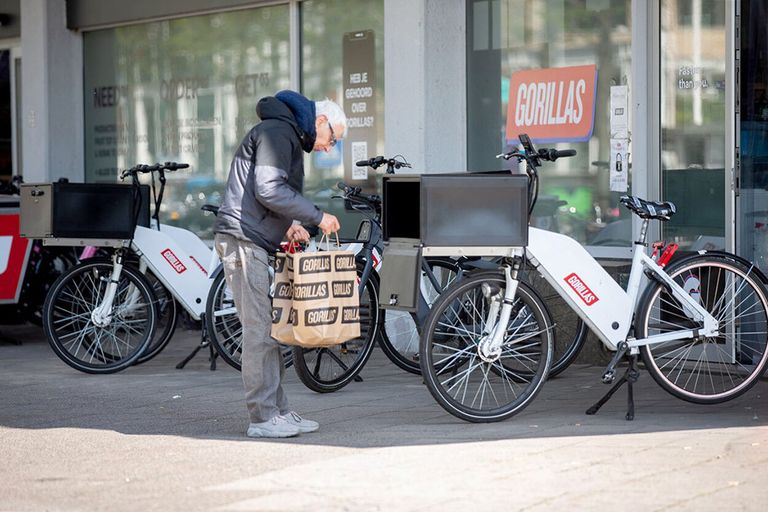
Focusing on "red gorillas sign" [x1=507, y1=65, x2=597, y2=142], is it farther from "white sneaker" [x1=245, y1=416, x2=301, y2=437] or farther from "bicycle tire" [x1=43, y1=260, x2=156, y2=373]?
Result: "white sneaker" [x1=245, y1=416, x2=301, y2=437]

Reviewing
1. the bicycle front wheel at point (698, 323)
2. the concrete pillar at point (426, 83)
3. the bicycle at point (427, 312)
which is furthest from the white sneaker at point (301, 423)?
the concrete pillar at point (426, 83)

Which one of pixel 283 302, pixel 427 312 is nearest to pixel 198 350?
pixel 427 312

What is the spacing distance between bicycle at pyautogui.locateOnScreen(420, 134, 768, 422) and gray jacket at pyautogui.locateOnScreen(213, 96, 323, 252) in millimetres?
852

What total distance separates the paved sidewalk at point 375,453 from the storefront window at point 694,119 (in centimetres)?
129

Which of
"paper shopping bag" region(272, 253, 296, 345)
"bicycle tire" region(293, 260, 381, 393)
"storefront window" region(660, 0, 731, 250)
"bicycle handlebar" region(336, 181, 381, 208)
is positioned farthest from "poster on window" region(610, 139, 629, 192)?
"paper shopping bag" region(272, 253, 296, 345)

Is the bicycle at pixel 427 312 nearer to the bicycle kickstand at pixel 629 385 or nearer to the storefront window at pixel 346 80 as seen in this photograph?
the bicycle kickstand at pixel 629 385

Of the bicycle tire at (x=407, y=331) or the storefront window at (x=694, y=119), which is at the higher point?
the storefront window at (x=694, y=119)

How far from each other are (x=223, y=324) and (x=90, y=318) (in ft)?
3.16

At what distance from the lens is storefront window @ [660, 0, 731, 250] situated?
28.6ft

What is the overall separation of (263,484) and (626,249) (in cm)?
457

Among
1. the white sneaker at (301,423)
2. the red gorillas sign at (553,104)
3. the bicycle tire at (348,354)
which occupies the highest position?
the red gorillas sign at (553,104)

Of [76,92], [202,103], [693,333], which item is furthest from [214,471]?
[76,92]

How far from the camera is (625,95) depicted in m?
9.17

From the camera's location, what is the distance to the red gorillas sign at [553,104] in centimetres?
942
